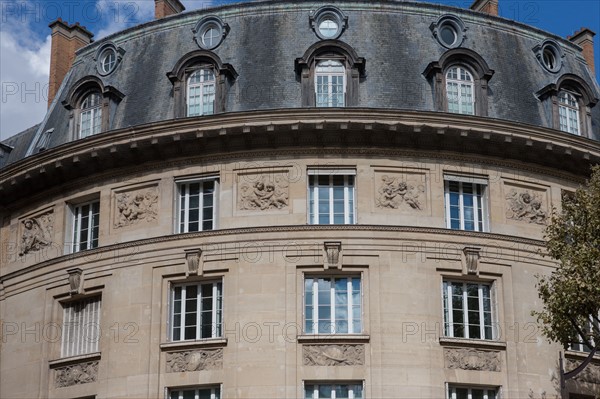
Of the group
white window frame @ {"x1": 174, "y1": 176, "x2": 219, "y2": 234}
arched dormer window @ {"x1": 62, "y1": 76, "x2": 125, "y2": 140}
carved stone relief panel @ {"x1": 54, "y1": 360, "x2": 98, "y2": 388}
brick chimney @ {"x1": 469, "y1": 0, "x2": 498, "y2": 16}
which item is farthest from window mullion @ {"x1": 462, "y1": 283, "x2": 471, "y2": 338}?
brick chimney @ {"x1": 469, "y1": 0, "x2": 498, "y2": 16}

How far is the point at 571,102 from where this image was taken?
3706cm

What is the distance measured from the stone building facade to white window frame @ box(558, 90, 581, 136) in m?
0.06

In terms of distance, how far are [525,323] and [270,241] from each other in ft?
25.7

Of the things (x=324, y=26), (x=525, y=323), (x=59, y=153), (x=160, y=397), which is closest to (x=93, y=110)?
(x=59, y=153)

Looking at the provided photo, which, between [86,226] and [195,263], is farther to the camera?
[86,226]

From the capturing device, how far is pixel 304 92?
114 ft

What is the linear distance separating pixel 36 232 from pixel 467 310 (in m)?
14.1

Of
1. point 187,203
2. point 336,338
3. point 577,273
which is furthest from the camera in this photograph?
point 187,203

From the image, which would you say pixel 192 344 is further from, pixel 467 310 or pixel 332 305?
pixel 467 310

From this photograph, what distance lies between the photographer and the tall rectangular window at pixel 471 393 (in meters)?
32.0

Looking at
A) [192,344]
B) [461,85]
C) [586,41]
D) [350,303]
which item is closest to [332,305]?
[350,303]

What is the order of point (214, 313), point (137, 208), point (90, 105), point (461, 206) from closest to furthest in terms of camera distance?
point (214, 313)
point (461, 206)
point (137, 208)
point (90, 105)

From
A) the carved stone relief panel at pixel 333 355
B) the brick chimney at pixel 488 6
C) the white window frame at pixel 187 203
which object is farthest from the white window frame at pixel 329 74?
the brick chimney at pixel 488 6

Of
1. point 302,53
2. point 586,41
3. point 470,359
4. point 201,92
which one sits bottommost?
point 470,359
